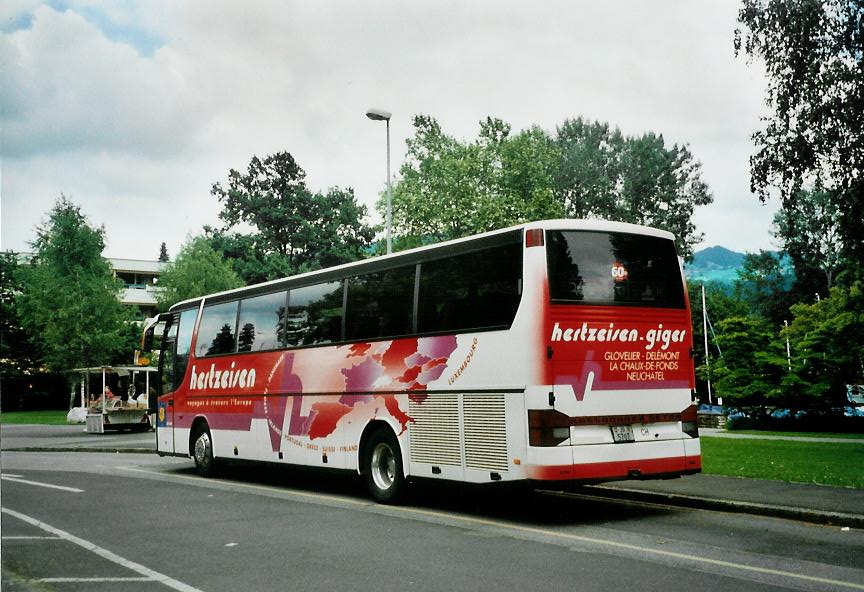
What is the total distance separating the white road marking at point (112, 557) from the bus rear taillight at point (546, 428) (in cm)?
434

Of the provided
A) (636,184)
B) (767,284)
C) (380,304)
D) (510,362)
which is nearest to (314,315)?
(380,304)

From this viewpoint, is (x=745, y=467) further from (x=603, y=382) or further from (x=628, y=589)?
(x=628, y=589)

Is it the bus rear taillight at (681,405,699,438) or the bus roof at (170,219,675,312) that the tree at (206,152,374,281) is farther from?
the bus rear taillight at (681,405,699,438)

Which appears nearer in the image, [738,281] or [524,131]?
[524,131]

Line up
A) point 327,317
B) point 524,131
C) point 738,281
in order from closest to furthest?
point 327,317 → point 524,131 → point 738,281

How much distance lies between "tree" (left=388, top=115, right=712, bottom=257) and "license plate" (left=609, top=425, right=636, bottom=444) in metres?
38.6

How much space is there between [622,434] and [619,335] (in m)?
1.19

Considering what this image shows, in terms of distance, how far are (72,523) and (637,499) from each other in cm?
731

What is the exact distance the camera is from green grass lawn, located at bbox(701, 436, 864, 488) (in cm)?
1334

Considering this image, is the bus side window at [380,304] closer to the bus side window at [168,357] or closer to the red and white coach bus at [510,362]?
the red and white coach bus at [510,362]

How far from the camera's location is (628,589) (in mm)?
6695

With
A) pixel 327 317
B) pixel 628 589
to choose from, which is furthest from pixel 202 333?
pixel 628 589

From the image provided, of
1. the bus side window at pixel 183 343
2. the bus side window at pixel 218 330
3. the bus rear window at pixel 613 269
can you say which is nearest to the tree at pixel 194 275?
the bus side window at pixel 183 343

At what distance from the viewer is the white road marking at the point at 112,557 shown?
7.21 metres
